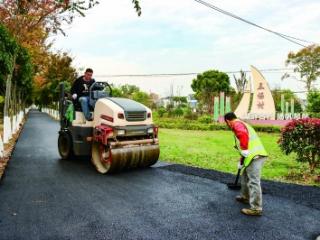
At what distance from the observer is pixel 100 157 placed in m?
9.10

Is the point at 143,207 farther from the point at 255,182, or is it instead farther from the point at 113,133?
the point at 113,133

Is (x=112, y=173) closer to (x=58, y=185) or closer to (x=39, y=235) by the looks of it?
(x=58, y=185)

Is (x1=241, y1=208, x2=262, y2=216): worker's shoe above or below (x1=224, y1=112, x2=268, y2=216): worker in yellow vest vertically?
below

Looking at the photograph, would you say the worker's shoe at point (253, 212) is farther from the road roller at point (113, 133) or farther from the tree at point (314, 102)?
the tree at point (314, 102)

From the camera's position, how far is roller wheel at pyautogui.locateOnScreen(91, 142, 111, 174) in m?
8.79

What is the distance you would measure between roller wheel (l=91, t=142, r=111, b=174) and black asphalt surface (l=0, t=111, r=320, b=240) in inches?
11.8

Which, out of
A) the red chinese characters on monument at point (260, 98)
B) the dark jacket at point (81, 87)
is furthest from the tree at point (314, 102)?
the dark jacket at point (81, 87)

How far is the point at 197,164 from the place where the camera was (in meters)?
11.0

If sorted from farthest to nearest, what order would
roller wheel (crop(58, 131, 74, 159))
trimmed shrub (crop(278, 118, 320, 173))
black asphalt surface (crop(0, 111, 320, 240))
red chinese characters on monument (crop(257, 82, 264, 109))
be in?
red chinese characters on monument (crop(257, 82, 264, 109))
roller wheel (crop(58, 131, 74, 159))
trimmed shrub (crop(278, 118, 320, 173))
black asphalt surface (crop(0, 111, 320, 240))

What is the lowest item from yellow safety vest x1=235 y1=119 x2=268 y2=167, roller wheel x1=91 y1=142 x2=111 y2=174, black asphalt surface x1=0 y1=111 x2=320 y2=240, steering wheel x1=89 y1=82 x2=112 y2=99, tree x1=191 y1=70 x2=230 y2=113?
black asphalt surface x1=0 y1=111 x2=320 y2=240

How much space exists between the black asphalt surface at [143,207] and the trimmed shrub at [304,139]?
202cm

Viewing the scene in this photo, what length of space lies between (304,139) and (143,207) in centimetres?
521

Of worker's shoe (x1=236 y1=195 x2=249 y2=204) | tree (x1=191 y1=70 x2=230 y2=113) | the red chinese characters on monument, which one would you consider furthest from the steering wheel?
tree (x1=191 y1=70 x2=230 y2=113)

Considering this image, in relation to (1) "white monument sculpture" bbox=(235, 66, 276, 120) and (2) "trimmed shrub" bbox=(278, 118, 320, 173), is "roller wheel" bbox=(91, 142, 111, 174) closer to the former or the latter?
(2) "trimmed shrub" bbox=(278, 118, 320, 173)
